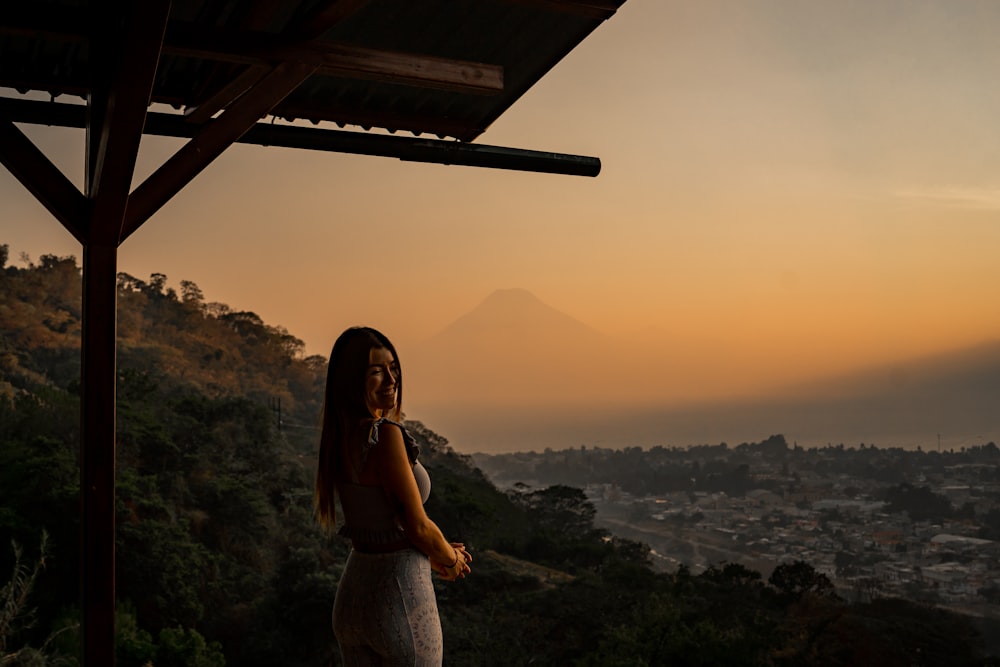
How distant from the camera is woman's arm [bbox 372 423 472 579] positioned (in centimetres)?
217

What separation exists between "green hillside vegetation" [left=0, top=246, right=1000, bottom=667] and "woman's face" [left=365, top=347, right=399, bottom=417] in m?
6.95

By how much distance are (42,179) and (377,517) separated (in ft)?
4.02

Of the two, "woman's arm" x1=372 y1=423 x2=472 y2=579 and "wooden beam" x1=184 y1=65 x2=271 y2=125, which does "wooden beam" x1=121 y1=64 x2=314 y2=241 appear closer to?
"wooden beam" x1=184 y1=65 x2=271 y2=125

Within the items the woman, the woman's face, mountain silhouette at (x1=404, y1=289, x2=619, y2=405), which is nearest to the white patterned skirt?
the woman

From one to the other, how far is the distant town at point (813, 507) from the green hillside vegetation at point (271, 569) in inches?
32.1

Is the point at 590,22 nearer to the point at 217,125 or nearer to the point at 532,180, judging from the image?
the point at 217,125

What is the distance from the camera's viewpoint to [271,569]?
11.7 m

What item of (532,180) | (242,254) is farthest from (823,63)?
(242,254)

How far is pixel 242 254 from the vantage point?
15.2 m

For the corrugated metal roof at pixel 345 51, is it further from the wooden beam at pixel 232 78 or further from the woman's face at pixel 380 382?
the woman's face at pixel 380 382

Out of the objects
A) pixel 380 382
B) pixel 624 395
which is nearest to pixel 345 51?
pixel 380 382

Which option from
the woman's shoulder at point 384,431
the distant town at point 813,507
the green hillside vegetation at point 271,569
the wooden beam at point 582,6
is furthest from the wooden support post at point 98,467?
the distant town at point 813,507

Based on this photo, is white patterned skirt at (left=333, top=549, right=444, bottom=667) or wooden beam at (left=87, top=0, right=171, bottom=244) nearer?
wooden beam at (left=87, top=0, right=171, bottom=244)

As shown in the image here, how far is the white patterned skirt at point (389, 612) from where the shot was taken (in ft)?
7.06
